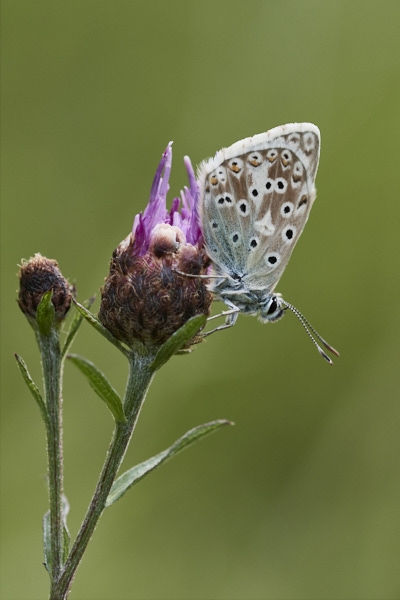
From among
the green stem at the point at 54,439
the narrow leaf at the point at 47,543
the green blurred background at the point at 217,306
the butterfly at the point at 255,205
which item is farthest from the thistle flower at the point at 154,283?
the green blurred background at the point at 217,306

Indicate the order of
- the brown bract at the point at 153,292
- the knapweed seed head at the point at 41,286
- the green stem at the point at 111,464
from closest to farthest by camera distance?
the green stem at the point at 111,464 → the brown bract at the point at 153,292 → the knapweed seed head at the point at 41,286

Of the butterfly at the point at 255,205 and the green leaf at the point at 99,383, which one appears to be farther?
the butterfly at the point at 255,205

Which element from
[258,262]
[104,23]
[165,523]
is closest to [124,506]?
[165,523]

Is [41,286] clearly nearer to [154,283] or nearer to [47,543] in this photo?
[154,283]

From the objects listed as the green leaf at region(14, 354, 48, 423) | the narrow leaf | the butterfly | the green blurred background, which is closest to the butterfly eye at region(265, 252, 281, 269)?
the butterfly

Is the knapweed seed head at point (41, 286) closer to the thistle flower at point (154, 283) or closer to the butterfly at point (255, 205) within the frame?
the thistle flower at point (154, 283)

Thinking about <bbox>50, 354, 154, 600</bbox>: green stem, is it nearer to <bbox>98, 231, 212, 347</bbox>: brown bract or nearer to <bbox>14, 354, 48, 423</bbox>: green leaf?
<bbox>98, 231, 212, 347</bbox>: brown bract

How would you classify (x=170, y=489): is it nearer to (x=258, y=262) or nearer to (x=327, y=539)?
(x=327, y=539)
